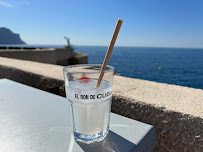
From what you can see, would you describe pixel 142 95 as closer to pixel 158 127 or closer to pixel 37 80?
pixel 158 127

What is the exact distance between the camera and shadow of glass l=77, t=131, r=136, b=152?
0.67 meters

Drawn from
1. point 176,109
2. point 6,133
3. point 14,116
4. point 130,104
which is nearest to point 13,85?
point 14,116

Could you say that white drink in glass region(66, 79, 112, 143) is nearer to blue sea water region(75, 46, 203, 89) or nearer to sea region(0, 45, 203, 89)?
sea region(0, 45, 203, 89)

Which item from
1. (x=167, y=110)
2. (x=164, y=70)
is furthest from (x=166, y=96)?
(x=164, y=70)

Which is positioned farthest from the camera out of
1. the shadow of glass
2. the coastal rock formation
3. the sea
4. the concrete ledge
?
the coastal rock formation

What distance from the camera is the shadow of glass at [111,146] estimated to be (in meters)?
0.67

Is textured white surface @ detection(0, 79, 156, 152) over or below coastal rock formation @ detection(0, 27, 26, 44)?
below

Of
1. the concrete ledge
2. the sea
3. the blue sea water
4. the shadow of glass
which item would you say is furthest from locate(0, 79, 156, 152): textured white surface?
the blue sea water

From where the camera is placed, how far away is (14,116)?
96cm

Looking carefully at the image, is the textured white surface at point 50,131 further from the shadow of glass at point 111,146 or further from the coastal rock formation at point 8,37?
the coastal rock formation at point 8,37

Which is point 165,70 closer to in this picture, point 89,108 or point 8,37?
point 89,108

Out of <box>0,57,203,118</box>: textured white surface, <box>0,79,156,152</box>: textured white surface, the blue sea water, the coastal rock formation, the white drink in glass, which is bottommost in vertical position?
the blue sea water

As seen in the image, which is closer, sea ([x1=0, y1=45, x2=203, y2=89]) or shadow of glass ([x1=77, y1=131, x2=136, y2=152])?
shadow of glass ([x1=77, y1=131, x2=136, y2=152])

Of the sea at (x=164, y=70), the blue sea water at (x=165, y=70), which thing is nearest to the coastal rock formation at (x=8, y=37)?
the blue sea water at (x=165, y=70)
